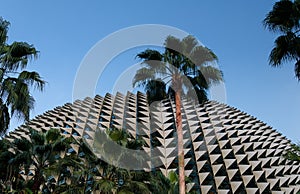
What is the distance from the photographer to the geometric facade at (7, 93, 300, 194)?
2811 centimetres

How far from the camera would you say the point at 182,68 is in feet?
48.2

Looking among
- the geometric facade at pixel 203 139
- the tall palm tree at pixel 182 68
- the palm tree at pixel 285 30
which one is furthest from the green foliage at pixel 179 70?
the geometric facade at pixel 203 139

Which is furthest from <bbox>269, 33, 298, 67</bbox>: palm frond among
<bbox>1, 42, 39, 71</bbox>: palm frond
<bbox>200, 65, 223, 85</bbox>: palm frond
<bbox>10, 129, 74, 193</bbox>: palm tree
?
<bbox>10, 129, 74, 193</bbox>: palm tree

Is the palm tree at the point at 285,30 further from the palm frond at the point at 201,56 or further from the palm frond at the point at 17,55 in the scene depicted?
the palm frond at the point at 17,55

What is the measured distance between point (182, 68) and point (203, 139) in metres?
17.8

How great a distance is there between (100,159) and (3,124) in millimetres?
8839

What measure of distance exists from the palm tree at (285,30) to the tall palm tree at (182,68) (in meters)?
3.92

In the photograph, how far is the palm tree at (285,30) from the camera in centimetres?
1051

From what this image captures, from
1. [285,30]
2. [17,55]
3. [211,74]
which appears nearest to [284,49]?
[285,30]

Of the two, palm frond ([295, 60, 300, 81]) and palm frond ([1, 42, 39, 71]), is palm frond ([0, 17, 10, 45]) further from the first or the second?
palm frond ([295, 60, 300, 81])

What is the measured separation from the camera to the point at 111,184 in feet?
55.7

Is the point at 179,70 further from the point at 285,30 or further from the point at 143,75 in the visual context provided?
the point at 285,30

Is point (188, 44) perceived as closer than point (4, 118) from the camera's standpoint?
No

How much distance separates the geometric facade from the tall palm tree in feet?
34.2
